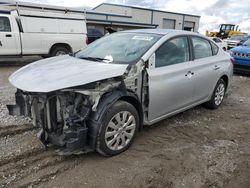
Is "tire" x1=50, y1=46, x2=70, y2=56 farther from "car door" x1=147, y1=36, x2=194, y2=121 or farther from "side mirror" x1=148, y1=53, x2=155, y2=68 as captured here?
"side mirror" x1=148, y1=53, x2=155, y2=68

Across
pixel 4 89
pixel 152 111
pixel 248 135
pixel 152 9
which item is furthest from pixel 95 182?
pixel 152 9

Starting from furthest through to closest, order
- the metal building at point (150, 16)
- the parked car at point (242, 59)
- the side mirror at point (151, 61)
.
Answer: the metal building at point (150, 16) < the parked car at point (242, 59) < the side mirror at point (151, 61)

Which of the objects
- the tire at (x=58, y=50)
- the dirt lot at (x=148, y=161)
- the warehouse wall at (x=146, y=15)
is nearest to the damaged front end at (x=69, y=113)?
the dirt lot at (x=148, y=161)

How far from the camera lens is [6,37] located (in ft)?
29.2

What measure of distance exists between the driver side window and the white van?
24.2 feet

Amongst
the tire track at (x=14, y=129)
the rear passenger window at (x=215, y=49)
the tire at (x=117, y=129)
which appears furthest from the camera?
the rear passenger window at (x=215, y=49)

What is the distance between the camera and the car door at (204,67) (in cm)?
414

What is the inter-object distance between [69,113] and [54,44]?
26.7ft

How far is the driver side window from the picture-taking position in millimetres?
3457

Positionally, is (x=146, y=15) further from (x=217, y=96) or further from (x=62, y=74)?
(x=62, y=74)

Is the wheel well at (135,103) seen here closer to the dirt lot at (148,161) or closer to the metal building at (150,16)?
the dirt lot at (148,161)

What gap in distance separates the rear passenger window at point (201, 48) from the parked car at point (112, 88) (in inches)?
1.6

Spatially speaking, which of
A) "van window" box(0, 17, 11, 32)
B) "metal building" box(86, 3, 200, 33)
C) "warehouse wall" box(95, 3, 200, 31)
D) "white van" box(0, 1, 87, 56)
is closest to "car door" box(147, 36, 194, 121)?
"white van" box(0, 1, 87, 56)

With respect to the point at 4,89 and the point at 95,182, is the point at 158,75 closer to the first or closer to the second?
the point at 95,182
